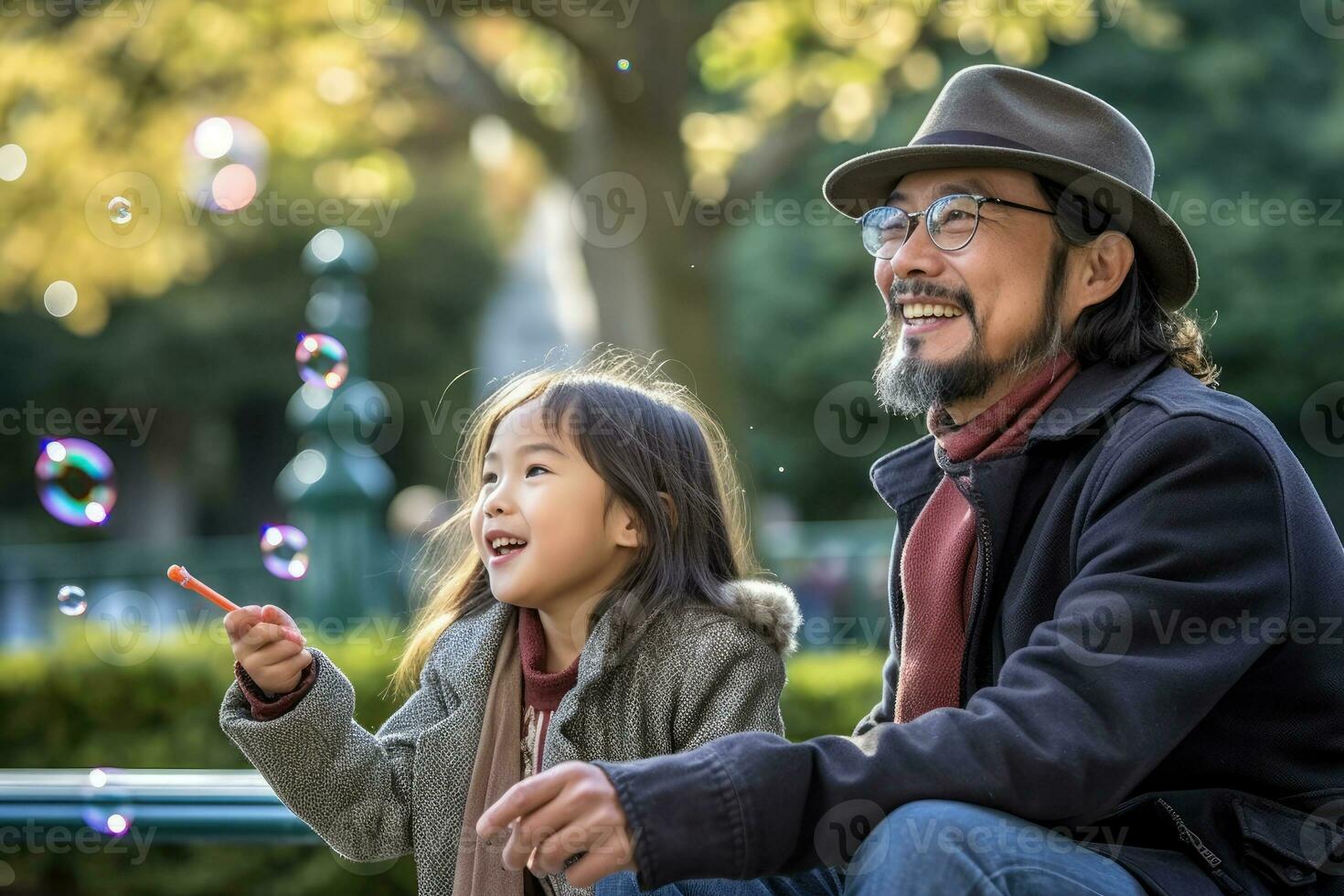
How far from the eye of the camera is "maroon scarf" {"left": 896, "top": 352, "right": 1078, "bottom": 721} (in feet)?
8.04

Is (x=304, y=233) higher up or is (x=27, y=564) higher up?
(x=304, y=233)

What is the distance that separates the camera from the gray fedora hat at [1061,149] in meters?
2.53

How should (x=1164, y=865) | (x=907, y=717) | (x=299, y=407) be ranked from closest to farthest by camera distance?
(x=1164, y=865) < (x=907, y=717) < (x=299, y=407)

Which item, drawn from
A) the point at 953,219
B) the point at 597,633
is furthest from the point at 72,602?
the point at 953,219

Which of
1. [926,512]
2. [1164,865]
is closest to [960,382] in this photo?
[926,512]

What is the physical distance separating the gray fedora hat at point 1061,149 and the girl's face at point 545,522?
72cm

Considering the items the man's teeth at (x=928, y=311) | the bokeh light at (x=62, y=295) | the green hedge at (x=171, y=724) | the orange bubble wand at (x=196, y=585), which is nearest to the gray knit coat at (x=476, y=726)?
the orange bubble wand at (x=196, y=585)

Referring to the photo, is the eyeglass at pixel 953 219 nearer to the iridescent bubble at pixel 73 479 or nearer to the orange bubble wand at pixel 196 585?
the orange bubble wand at pixel 196 585

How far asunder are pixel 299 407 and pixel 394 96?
261 centimetres

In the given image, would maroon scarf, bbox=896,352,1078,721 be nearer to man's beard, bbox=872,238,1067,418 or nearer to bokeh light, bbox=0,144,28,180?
man's beard, bbox=872,238,1067,418


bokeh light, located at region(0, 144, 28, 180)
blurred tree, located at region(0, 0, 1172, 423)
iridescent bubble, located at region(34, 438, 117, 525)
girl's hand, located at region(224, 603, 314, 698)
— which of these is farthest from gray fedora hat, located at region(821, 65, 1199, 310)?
bokeh light, located at region(0, 144, 28, 180)

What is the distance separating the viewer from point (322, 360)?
3.45 metres

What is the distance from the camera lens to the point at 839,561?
1082cm

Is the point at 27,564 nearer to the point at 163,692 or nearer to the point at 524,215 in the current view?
the point at 524,215
